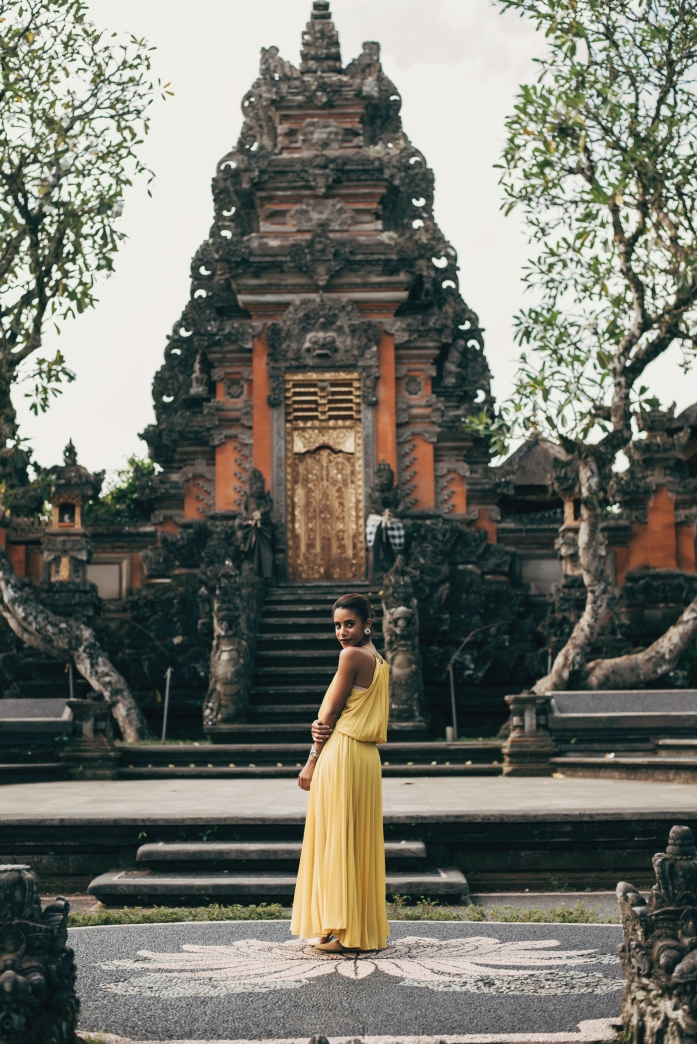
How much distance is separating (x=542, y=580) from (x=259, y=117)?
1041 cm

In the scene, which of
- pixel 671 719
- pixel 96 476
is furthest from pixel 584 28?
pixel 96 476

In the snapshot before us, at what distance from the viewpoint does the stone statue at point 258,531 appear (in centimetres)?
1723

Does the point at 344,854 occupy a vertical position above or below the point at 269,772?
above

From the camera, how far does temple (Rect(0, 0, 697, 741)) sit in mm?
16578

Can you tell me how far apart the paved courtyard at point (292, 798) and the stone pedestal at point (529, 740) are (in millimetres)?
373

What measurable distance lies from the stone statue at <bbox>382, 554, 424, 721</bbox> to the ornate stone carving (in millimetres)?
5339

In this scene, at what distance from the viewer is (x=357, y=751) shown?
510cm

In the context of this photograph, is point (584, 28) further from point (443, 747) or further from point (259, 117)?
point (259, 117)

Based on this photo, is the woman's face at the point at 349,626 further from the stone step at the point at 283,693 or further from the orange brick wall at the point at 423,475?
the orange brick wall at the point at 423,475

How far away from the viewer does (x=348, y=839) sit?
195 inches

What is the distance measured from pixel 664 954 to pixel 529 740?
26.3 feet

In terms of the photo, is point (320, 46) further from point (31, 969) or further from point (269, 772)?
point (31, 969)

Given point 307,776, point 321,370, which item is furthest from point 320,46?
point 307,776

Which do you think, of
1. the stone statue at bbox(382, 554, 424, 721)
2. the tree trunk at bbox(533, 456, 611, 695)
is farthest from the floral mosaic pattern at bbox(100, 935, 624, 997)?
the tree trunk at bbox(533, 456, 611, 695)
